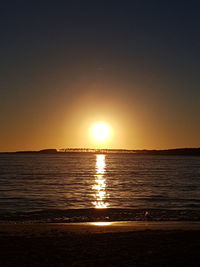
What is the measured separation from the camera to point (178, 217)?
24859 millimetres

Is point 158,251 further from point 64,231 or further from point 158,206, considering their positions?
point 158,206

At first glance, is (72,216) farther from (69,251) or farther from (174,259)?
(174,259)

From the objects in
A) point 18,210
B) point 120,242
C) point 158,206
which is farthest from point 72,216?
point 120,242

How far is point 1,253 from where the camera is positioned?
40.4 ft

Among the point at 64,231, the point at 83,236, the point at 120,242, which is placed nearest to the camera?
the point at 120,242

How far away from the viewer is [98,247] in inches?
525

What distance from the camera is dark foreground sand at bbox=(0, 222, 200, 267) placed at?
11.3 metres

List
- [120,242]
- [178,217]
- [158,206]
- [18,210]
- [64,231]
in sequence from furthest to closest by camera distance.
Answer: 1. [158,206]
2. [18,210]
3. [178,217]
4. [64,231]
5. [120,242]

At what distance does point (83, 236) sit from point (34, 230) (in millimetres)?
3158

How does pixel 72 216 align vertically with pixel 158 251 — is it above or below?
above

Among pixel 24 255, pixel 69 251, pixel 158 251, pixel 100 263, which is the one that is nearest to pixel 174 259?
pixel 158 251

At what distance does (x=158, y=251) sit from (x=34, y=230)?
7142mm

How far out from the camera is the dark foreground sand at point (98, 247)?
11312mm

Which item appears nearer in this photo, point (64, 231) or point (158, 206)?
point (64, 231)
